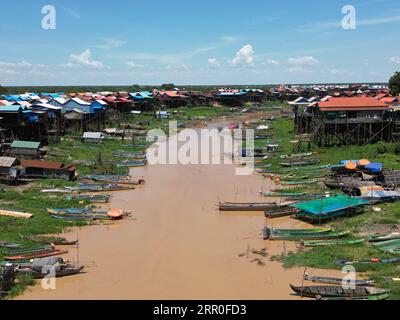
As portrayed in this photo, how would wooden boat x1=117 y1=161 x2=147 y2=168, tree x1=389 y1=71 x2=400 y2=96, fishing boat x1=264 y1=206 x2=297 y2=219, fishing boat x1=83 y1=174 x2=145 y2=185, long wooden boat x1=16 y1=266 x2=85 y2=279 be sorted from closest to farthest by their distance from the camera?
1. long wooden boat x1=16 y1=266 x2=85 y2=279
2. fishing boat x1=264 y1=206 x2=297 y2=219
3. fishing boat x1=83 y1=174 x2=145 y2=185
4. wooden boat x1=117 y1=161 x2=147 y2=168
5. tree x1=389 y1=71 x2=400 y2=96

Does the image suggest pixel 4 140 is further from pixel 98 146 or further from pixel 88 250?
pixel 88 250

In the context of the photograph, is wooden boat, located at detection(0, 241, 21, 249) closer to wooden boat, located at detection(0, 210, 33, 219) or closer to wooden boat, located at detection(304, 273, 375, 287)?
wooden boat, located at detection(0, 210, 33, 219)

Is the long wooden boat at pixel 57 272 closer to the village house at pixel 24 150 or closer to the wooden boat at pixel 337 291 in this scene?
the wooden boat at pixel 337 291

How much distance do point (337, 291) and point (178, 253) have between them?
22.7 ft

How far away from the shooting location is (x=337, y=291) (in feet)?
46.4

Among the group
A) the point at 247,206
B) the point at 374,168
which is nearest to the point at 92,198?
the point at 247,206

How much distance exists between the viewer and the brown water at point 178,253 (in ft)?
50.5

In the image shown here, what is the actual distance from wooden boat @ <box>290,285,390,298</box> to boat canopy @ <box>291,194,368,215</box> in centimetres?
699

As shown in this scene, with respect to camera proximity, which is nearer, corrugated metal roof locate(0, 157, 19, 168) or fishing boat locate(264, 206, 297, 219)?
fishing boat locate(264, 206, 297, 219)

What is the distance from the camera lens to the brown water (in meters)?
15.4

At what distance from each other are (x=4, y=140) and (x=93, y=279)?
21.7 m

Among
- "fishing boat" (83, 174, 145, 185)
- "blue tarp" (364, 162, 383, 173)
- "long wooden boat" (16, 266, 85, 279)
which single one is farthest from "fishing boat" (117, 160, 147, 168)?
"long wooden boat" (16, 266, 85, 279)

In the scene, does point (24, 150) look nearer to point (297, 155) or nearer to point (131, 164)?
point (131, 164)
